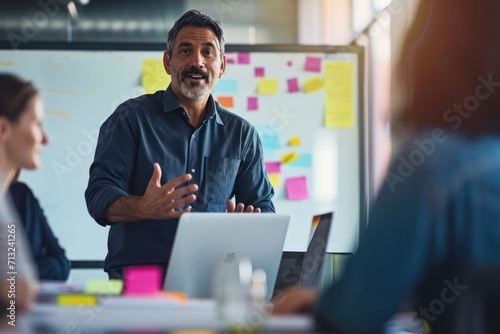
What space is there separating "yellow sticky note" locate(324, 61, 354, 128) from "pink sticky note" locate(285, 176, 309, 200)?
327mm

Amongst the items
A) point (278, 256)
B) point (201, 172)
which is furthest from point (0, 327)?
point (201, 172)

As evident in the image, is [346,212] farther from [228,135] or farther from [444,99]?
[444,99]

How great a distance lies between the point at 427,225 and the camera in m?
1.03

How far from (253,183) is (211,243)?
787 millimetres

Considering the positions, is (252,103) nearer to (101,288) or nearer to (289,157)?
(289,157)

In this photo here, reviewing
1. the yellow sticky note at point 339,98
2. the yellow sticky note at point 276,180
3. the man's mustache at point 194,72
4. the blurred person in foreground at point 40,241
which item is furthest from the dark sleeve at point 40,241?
the yellow sticky note at point 339,98

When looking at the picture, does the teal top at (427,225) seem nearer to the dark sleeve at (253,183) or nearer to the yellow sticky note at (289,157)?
the dark sleeve at (253,183)

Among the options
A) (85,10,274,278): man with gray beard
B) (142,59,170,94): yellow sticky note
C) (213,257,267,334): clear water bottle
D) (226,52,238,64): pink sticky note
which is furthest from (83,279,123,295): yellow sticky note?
(226,52,238,64): pink sticky note

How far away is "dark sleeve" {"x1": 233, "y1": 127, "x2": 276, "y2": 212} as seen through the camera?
261 centimetres

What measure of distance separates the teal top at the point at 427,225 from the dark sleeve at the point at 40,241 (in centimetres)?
73

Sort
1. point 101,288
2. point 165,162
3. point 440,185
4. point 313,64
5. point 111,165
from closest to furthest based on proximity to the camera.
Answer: point 440,185 < point 101,288 < point 111,165 < point 165,162 < point 313,64

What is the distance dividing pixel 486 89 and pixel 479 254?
0.23 metres

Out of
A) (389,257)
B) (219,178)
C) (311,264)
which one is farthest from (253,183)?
(389,257)

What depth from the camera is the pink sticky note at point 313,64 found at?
3.96 meters
